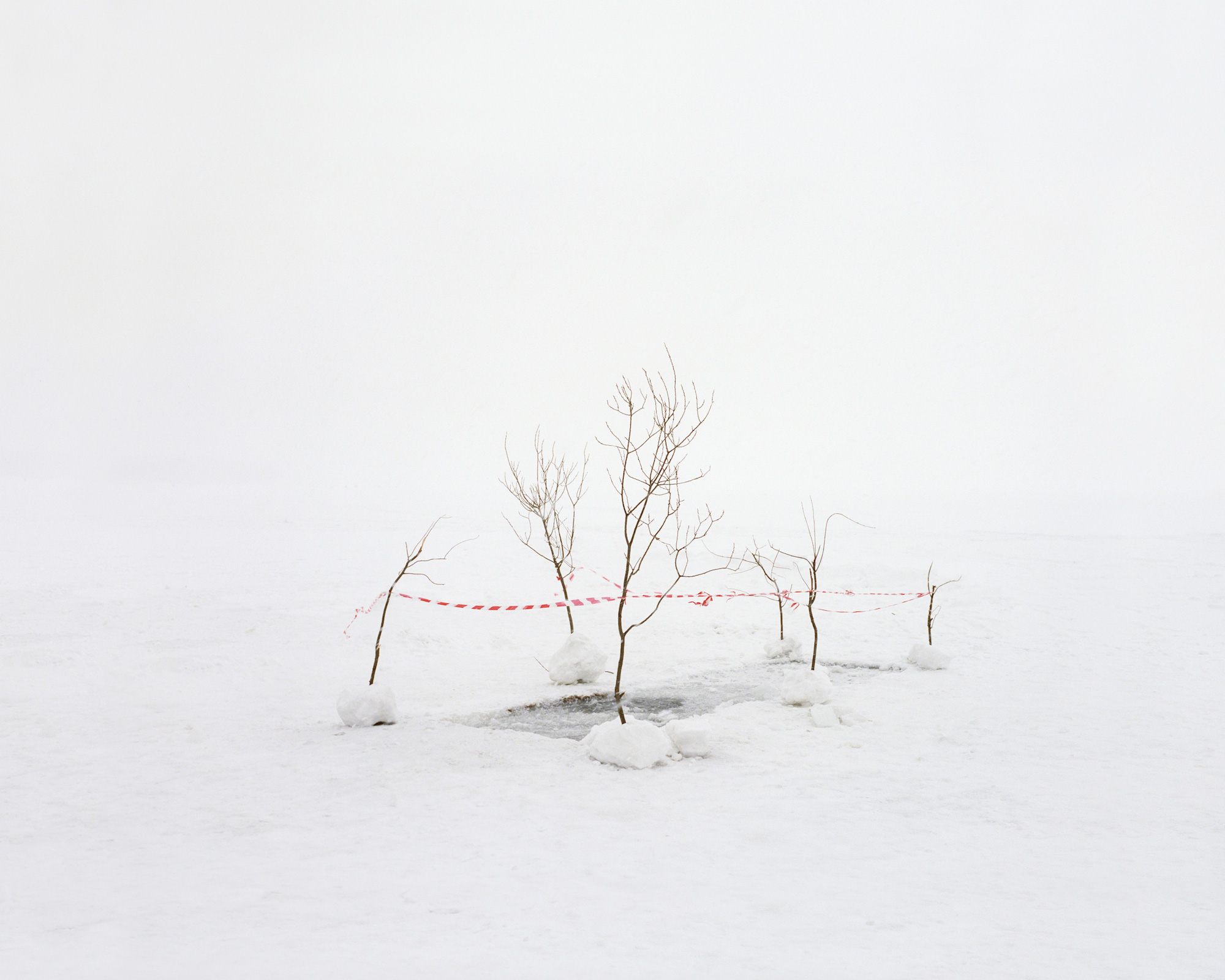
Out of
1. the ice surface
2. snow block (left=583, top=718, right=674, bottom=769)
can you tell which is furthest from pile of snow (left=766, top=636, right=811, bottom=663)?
snow block (left=583, top=718, right=674, bottom=769)

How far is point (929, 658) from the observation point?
9875 mm

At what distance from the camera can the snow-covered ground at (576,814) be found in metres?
3.58

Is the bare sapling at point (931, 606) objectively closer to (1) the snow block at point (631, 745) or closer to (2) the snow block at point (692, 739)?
(2) the snow block at point (692, 739)

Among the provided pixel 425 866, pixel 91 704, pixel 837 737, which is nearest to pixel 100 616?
pixel 91 704

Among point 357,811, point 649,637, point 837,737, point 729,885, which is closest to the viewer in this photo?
point 729,885

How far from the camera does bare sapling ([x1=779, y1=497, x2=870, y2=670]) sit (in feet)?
29.5

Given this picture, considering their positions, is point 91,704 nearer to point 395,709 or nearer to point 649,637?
point 395,709

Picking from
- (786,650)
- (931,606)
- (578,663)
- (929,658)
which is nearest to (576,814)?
A: (578,663)

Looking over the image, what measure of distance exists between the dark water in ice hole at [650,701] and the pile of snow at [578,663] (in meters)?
0.13

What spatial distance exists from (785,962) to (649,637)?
8559 mm

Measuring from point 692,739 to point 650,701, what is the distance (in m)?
2.12

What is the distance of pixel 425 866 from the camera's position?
4340mm

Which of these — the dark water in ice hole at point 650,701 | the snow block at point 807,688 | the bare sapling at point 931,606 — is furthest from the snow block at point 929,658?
the snow block at point 807,688

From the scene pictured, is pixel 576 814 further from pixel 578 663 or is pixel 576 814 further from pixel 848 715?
pixel 578 663
